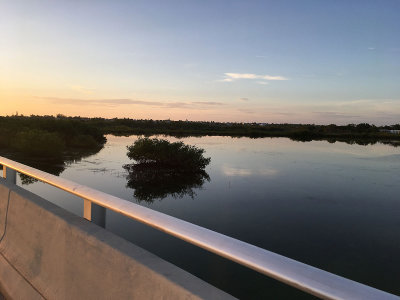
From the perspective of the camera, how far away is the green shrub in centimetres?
2461

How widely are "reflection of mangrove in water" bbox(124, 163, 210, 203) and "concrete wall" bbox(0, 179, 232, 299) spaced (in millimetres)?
12386

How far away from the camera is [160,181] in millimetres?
20750

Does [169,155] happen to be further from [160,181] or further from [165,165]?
[160,181]

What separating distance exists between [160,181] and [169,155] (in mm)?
4209

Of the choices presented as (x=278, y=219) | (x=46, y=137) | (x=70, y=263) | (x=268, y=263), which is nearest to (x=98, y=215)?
(x=70, y=263)

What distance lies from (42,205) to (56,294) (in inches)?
35.8

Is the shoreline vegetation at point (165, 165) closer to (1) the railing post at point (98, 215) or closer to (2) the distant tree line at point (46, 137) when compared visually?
(2) the distant tree line at point (46, 137)

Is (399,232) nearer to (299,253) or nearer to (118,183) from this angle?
(299,253)

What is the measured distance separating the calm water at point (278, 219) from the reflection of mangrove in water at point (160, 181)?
290mm

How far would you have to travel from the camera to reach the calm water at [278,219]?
356 inches

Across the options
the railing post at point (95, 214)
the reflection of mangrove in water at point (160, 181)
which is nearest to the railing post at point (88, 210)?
the railing post at point (95, 214)

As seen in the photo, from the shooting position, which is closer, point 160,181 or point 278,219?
point 278,219

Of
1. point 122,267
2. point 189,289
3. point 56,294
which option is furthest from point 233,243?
point 56,294

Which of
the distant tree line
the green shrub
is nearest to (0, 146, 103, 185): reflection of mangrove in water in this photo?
the distant tree line
